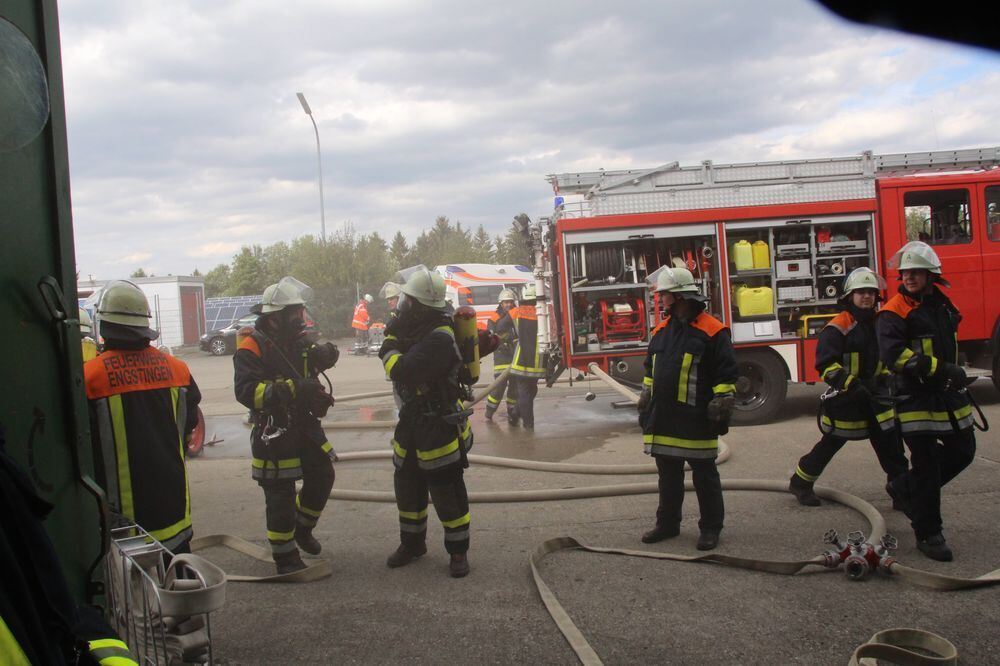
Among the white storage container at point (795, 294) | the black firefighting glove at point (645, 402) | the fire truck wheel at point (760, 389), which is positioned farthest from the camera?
the white storage container at point (795, 294)

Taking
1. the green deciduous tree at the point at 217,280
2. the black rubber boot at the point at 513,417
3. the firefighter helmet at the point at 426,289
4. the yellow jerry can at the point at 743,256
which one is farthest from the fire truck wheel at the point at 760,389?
the green deciduous tree at the point at 217,280

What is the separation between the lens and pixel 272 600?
412 cm

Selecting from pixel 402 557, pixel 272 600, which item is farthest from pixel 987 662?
pixel 272 600

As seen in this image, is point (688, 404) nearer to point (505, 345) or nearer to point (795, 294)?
→ point (795, 294)

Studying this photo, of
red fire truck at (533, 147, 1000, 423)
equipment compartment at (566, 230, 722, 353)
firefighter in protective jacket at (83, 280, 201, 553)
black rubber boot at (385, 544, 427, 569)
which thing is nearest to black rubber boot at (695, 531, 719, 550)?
black rubber boot at (385, 544, 427, 569)

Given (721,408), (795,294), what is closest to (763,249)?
(795,294)

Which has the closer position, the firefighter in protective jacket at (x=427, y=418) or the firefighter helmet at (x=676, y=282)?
the firefighter in protective jacket at (x=427, y=418)

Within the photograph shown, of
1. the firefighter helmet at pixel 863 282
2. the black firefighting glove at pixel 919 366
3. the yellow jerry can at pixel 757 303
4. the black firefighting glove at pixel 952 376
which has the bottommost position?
the black firefighting glove at pixel 952 376

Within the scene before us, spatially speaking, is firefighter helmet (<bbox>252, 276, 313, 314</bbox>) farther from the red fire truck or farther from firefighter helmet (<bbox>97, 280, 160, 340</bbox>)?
the red fire truck

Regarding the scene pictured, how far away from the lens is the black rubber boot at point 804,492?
5410mm

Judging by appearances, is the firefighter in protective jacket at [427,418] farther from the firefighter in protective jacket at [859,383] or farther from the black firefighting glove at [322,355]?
the firefighter in protective jacket at [859,383]

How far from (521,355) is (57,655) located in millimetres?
7803

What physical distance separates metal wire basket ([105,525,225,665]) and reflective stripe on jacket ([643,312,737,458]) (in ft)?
10.5

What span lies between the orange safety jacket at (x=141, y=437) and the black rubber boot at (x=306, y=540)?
4.66ft
